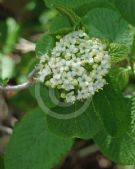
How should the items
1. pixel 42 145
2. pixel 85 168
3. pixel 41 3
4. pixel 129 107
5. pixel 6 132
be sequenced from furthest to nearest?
pixel 41 3
pixel 85 168
pixel 6 132
pixel 42 145
pixel 129 107

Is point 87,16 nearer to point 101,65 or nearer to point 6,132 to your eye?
point 101,65

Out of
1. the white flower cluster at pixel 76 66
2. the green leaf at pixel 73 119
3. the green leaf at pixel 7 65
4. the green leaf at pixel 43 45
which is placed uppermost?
the white flower cluster at pixel 76 66

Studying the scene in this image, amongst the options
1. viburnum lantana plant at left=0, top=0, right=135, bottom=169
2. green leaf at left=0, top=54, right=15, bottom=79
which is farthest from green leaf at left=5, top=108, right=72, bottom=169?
green leaf at left=0, top=54, right=15, bottom=79

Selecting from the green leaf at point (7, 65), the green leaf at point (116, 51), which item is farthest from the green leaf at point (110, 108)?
the green leaf at point (7, 65)

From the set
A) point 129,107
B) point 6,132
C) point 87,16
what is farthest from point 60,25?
point 6,132

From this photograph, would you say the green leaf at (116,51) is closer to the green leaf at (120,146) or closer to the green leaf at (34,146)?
the green leaf at (120,146)

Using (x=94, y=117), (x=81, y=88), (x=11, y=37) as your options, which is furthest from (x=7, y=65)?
(x=81, y=88)
